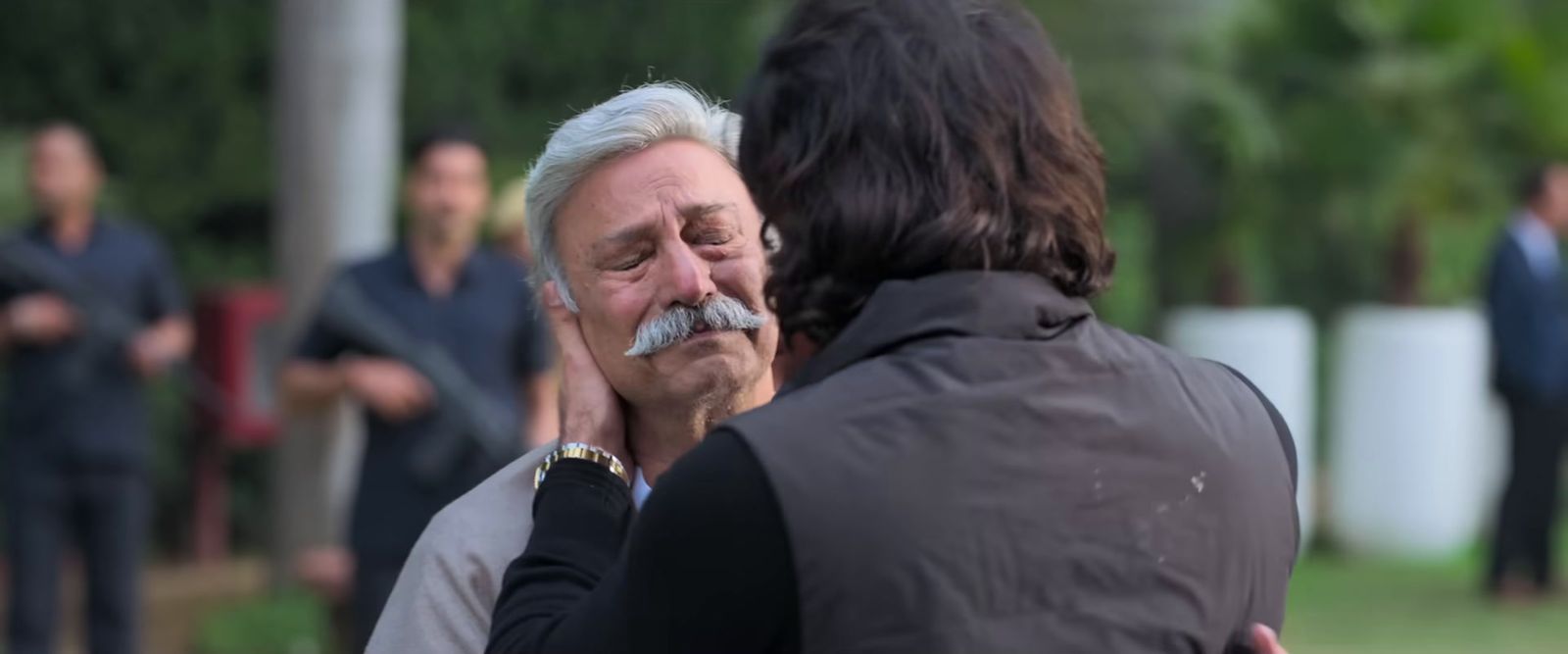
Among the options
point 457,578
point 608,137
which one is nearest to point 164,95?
point 608,137

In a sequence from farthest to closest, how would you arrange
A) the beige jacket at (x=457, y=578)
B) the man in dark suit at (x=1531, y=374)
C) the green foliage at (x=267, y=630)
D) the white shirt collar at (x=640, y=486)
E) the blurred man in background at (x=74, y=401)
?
the man in dark suit at (x=1531, y=374) < the green foliage at (x=267, y=630) < the blurred man in background at (x=74, y=401) < the white shirt collar at (x=640, y=486) < the beige jacket at (x=457, y=578)

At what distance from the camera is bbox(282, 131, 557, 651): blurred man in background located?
225 inches

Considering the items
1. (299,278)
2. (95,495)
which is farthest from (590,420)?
(299,278)

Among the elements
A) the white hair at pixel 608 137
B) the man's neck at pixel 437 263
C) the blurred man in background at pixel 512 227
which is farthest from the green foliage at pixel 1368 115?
the white hair at pixel 608 137

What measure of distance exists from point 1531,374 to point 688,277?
804 centimetres

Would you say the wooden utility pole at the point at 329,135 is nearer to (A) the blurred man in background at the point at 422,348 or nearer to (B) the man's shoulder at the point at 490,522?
(A) the blurred man in background at the point at 422,348

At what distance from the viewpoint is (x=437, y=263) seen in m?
6.07

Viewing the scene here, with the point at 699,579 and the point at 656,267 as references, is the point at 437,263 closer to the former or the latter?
the point at 656,267

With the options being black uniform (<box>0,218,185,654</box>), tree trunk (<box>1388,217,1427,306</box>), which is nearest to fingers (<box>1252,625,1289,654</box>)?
black uniform (<box>0,218,185,654</box>)

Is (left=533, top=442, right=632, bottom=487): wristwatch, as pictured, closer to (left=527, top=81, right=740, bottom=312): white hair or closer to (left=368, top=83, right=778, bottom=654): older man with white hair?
(left=368, top=83, right=778, bottom=654): older man with white hair

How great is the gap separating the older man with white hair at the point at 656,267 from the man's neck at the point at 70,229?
483 cm

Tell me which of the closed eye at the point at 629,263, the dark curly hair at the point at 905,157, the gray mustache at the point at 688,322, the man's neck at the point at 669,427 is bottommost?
the man's neck at the point at 669,427

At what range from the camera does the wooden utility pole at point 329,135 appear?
8227 millimetres

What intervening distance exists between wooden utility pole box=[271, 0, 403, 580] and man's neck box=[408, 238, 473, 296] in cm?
231
